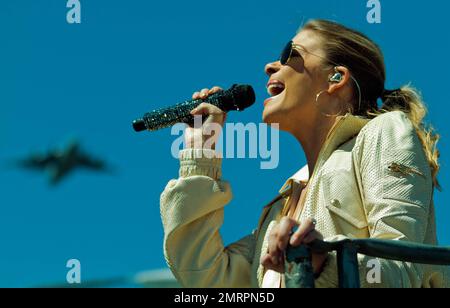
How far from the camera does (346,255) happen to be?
3.94 meters

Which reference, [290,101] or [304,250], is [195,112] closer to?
[290,101]

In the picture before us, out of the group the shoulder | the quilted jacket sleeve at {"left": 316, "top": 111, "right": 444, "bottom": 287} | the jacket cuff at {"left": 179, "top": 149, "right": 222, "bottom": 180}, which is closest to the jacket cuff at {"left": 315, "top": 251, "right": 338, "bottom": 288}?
the quilted jacket sleeve at {"left": 316, "top": 111, "right": 444, "bottom": 287}

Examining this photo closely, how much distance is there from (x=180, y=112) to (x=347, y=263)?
2.17m

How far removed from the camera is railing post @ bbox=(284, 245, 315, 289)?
3.84 m

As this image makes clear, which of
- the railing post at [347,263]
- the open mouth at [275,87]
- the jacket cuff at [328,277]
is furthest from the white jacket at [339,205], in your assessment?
the railing post at [347,263]

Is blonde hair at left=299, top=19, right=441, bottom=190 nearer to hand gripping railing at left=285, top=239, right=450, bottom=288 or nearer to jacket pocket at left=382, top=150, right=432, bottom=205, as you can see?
jacket pocket at left=382, top=150, right=432, bottom=205

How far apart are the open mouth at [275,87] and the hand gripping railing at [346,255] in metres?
1.98

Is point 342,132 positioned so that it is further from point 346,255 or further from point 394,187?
point 346,255

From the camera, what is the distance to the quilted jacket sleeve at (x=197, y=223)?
218 inches

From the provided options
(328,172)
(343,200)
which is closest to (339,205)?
(343,200)

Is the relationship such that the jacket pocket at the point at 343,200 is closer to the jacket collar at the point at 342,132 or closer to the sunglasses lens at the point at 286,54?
the jacket collar at the point at 342,132

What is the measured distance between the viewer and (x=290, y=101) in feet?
19.0

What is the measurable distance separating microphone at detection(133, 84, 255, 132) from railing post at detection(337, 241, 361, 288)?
1.95 meters
